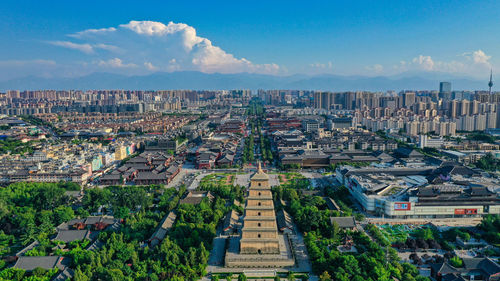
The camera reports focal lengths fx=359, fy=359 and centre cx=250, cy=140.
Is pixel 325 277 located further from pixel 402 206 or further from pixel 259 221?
pixel 402 206

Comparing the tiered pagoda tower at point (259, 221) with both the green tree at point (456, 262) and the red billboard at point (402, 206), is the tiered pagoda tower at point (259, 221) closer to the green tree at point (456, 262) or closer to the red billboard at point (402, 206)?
the green tree at point (456, 262)

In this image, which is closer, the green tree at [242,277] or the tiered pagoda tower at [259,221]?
the green tree at [242,277]

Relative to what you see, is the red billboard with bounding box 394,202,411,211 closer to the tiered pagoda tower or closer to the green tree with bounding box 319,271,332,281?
the tiered pagoda tower

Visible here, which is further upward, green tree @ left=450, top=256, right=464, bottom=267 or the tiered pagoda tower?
the tiered pagoda tower

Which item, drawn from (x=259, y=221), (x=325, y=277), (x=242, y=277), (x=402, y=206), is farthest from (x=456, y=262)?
(x=242, y=277)

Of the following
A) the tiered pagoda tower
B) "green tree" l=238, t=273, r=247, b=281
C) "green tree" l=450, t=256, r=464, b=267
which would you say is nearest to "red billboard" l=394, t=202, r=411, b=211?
"green tree" l=450, t=256, r=464, b=267

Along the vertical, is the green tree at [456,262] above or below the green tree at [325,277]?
above

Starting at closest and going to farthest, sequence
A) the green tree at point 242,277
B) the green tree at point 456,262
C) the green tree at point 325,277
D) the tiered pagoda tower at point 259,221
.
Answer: the green tree at point 325,277
the green tree at point 242,277
the green tree at point 456,262
the tiered pagoda tower at point 259,221

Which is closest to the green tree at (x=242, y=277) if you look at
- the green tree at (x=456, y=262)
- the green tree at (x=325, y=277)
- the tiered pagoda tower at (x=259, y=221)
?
the tiered pagoda tower at (x=259, y=221)

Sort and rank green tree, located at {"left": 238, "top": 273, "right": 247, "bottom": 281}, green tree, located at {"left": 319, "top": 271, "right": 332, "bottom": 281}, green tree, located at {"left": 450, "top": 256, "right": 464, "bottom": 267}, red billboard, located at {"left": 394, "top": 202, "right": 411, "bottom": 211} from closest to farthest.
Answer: green tree, located at {"left": 319, "top": 271, "right": 332, "bottom": 281}, green tree, located at {"left": 238, "top": 273, "right": 247, "bottom": 281}, green tree, located at {"left": 450, "top": 256, "right": 464, "bottom": 267}, red billboard, located at {"left": 394, "top": 202, "right": 411, "bottom": 211}

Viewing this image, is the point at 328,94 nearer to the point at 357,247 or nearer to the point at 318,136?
the point at 318,136

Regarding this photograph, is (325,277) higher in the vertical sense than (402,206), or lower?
lower

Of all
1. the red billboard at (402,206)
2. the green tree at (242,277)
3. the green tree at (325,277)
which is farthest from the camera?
the red billboard at (402,206)
